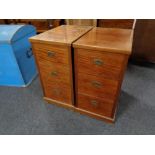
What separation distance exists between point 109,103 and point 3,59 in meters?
1.32

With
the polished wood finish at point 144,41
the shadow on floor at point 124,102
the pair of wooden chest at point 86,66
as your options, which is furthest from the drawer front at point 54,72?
the polished wood finish at point 144,41

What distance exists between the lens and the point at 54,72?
124 centimetres

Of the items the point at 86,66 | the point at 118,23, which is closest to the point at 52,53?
the point at 86,66

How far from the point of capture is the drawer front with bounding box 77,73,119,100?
106 cm

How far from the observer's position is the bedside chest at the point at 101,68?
91cm

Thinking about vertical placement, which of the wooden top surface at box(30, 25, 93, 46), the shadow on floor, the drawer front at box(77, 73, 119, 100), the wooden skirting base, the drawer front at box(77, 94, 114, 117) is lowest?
the shadow on floor

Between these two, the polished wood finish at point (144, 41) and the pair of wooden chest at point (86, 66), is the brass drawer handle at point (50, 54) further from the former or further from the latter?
the polished wood finish at point (144, 41)

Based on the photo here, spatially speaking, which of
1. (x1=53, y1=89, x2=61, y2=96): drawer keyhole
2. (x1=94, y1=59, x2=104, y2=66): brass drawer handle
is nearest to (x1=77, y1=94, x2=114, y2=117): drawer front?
(x1=53, y1=89, x2=61, y2=96): drawer keyhole

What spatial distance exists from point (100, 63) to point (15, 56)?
1.05 m

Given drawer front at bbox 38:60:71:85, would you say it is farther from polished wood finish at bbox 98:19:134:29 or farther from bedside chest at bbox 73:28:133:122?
polished wood finish at bbox 98:19:134:29

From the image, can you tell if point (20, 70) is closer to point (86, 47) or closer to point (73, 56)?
point (73, 56)

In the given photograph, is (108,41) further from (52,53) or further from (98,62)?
(52,53)

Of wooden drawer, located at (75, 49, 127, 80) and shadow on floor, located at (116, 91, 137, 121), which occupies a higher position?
wooden drawer, located at (75, 49, 127, 80)

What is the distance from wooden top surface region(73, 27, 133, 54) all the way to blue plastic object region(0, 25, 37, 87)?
2.79 feet
